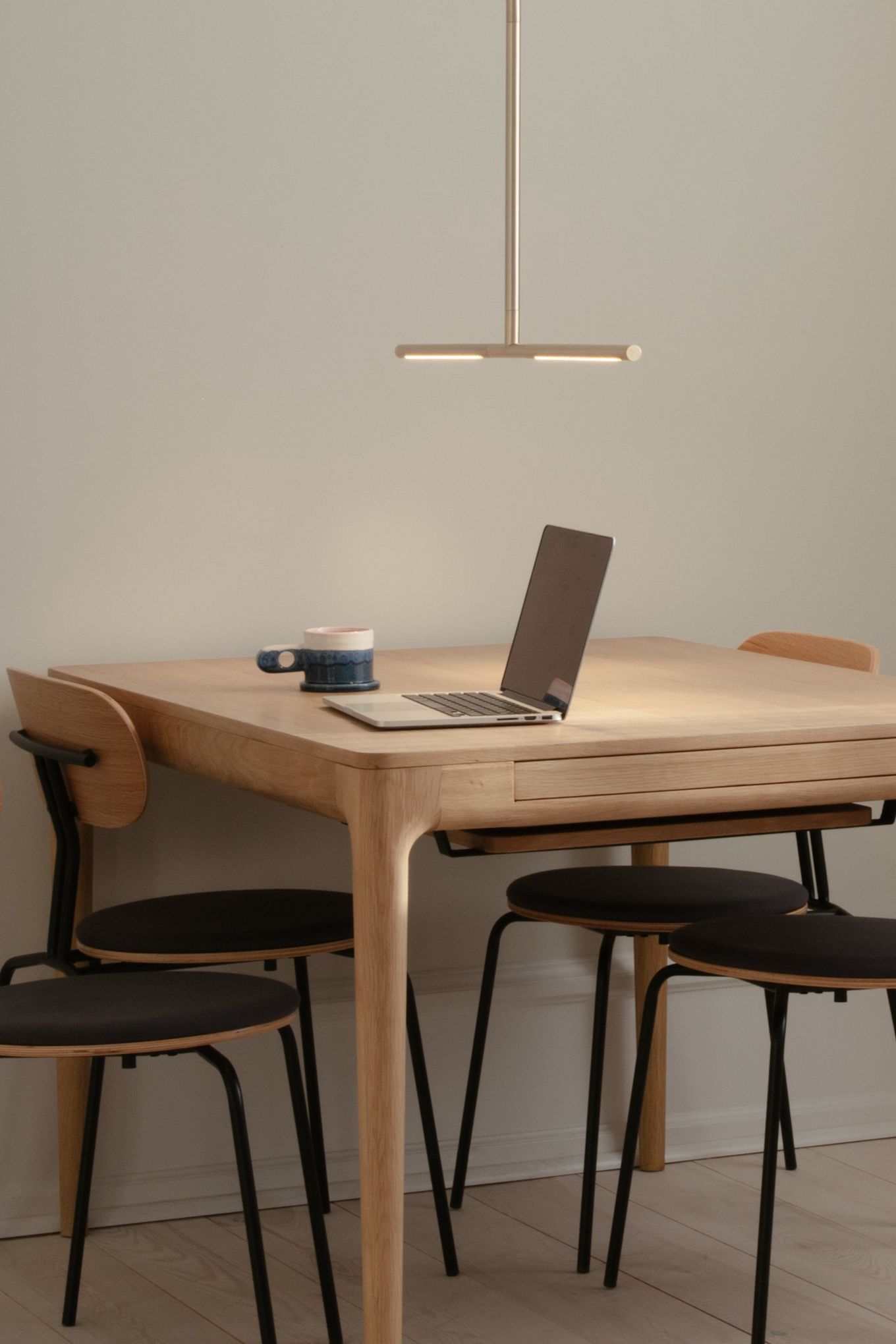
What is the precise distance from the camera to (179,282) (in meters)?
3.01

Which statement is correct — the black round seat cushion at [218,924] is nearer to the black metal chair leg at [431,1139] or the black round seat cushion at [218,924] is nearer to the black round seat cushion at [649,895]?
the black metal chair leg at [431,1139]

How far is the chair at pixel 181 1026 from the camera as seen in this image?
2082mm

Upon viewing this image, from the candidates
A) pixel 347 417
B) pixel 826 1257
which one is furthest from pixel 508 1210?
pixel 347 417

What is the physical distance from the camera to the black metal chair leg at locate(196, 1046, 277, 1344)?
7.03 feet

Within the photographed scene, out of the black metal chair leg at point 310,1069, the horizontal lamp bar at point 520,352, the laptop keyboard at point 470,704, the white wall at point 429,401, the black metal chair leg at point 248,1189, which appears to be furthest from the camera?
the white wall at point 429,401

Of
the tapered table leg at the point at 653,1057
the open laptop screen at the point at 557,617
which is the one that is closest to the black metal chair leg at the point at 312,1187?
the open laptop screen at the point at 557,617

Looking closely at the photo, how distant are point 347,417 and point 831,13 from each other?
47.9 inches

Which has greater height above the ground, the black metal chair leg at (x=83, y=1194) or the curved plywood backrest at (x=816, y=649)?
the curved plywood backrest at (x=816, y=649)

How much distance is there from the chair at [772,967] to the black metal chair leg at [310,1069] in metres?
0.56

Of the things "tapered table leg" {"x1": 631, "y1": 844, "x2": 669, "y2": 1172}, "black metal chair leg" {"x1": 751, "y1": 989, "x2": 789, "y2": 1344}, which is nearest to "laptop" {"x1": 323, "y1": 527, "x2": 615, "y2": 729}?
"black metal chair leg" {"x1": 751, "y1": 989, "x2": 789, "y2": 1344}

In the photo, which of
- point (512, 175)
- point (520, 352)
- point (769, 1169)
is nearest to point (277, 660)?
point (520, 352)

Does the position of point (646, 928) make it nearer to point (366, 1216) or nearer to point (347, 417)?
point (366, 1216)

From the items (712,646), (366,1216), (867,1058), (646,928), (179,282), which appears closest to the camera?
(366,1216)

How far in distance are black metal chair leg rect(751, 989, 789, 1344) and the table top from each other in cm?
37
